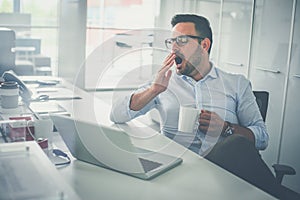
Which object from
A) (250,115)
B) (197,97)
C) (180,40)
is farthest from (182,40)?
(250,115)

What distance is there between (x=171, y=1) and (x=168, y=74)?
2.90m

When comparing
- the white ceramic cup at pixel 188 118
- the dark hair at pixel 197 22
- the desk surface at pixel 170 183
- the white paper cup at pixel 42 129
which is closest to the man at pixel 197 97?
the dark hair at pixel 197 22

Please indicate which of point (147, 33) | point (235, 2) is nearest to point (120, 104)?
point (235, 2)

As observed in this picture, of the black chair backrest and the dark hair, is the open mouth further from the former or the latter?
the black chair backrest

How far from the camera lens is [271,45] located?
317 centimetres

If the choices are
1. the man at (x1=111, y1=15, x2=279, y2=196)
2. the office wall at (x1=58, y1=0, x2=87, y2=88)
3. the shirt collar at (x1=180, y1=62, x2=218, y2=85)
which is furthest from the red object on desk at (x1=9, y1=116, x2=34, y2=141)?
the office wall at (x1=58, y1=0, x2=87, y2=88)

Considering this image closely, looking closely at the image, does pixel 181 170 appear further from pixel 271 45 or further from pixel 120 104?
pixel 271 45

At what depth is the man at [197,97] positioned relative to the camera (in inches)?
76.4

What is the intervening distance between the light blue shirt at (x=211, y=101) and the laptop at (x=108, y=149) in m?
0.60

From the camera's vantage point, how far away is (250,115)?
214 cm

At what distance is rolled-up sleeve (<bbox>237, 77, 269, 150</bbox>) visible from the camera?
2049 millimetres

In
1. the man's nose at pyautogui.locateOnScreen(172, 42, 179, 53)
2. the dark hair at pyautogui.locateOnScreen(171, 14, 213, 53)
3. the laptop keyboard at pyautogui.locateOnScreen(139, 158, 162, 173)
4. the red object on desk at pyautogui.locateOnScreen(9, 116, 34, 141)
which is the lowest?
the laptop keyboard at pyautogui.locateOnScreen(139, 158, 162, 173)

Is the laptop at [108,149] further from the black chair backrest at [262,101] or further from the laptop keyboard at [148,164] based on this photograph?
the black chair backrest at [262,101]

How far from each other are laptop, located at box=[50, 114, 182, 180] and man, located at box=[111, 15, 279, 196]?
458 millimetres
